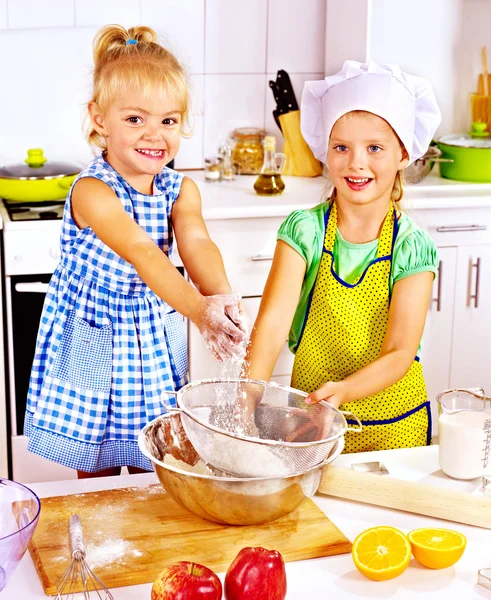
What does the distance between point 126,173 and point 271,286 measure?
354 mm

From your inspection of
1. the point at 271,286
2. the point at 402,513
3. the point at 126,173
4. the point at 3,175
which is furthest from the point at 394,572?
the point at 3,175

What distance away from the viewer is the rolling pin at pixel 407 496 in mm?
1275

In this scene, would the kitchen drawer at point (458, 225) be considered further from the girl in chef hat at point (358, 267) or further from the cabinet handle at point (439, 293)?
the girl in chef hat at point (358, 267)

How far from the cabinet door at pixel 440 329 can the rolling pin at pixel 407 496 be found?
64.4 inches

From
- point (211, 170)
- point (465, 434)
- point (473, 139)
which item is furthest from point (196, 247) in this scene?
point (473, 139)

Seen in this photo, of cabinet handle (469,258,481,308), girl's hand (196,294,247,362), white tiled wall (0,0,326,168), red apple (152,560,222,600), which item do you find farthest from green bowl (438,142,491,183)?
red apple (152,560,222,600)

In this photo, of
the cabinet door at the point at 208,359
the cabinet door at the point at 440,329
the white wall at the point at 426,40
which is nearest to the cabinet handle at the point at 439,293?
the cabinet door at the point at 440,329

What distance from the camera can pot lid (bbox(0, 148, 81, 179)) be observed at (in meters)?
2.74

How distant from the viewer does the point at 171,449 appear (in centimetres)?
130

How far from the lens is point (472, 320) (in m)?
2.99

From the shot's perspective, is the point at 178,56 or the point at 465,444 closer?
the point at 465,444

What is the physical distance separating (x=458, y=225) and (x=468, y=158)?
0.95ft

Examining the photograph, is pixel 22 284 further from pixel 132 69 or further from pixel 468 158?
pixel 468 158

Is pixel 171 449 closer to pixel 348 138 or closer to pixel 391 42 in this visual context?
pixel 348 138
